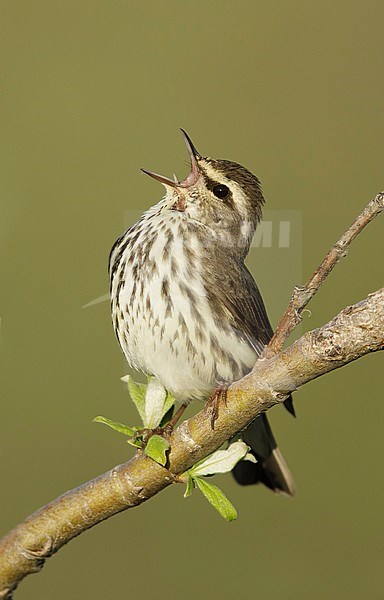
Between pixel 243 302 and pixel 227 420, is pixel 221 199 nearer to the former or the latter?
pixel 243 302

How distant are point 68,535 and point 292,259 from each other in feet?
3.07

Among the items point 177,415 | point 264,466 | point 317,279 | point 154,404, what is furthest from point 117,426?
point 264,466

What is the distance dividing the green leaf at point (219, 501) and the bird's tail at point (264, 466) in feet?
4.39

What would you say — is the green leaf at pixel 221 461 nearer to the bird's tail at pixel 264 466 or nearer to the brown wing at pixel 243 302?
the brown wing at pixel 243 302

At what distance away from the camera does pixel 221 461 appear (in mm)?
2170

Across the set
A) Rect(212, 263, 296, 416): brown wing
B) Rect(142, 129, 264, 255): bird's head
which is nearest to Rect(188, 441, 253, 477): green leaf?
Rect(212, 263, 296, 416): brown wing

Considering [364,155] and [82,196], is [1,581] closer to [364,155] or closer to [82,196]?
[82,196]

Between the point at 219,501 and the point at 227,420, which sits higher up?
the point at 227,420

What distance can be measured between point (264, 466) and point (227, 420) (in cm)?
148

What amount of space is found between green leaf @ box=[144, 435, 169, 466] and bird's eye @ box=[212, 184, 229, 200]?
44.0 inches

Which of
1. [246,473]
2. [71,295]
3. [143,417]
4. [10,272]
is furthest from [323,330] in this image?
[10,272]

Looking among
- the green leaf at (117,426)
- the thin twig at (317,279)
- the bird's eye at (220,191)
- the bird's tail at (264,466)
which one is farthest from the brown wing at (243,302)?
the thin twig at (317,279)

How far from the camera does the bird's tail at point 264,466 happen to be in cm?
354

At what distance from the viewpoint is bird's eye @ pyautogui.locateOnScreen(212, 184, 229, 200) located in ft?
10.1
